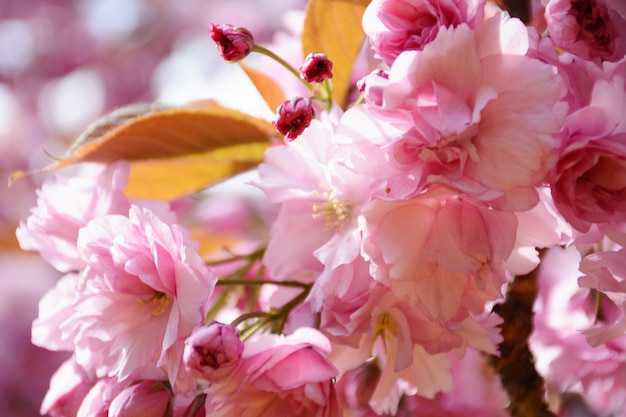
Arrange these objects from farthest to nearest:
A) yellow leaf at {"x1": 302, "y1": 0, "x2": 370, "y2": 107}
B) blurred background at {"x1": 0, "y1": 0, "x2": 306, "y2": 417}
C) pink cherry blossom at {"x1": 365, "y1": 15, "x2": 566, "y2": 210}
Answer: blurred background at {"x1": 0, "y1": 0, "x2": 306, "y2": 417}
yellow leaf at {"x1": 302, "y1": 0, "x2": 370, "y2": 107}
pink cherry blossom at {"x1": 365, "y1": 15, "x2": 566, "y2": 210}

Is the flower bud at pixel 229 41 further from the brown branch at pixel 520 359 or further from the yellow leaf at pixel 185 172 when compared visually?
the brown branch at pixel 520 359

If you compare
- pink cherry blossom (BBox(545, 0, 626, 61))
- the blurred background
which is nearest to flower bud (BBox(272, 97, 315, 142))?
pink cherry blossom (BBox(545, 0, 626, 61))

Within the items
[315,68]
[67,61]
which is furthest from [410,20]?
[67,61]

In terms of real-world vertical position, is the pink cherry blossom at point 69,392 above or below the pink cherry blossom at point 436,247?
below

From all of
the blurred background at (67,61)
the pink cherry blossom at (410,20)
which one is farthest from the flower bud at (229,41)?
the blurred background at (67,61)

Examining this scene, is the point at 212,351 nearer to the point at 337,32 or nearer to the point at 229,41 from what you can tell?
the point at 229,41

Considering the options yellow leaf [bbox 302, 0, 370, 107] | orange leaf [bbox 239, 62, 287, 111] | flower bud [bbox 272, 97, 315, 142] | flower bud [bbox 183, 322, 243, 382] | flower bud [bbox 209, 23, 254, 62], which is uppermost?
flower bud [bbox 209, 23, 254, 62]

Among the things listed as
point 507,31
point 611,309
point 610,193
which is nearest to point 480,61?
point 507,31

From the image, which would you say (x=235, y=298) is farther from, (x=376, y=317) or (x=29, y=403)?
(x=29, y=403)

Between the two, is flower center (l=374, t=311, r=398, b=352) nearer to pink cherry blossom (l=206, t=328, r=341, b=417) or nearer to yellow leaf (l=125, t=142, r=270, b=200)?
pink cherry blossom (l=206, t=328, r=341, b=417)
